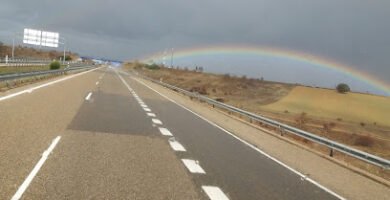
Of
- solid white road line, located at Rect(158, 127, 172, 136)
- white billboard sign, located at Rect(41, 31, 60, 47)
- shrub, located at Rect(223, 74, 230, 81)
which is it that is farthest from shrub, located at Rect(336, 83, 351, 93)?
solid white road line, located at Rect(158, 127, 172, 136)

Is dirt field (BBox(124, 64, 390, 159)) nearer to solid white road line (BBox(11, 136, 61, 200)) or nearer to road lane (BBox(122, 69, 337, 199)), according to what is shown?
road lane (BBox(122, 69, 337, 199))

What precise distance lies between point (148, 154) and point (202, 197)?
2957 millimetres

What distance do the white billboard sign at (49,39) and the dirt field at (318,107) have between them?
25.9 meters

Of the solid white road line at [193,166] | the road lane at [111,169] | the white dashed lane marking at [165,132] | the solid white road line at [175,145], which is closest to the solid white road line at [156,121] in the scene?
the white dashed lane marking at [165,132]

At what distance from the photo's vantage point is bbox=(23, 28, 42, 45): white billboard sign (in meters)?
66.5

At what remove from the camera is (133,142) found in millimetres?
10008

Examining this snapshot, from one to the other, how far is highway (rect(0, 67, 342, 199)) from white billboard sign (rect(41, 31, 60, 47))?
58828mm

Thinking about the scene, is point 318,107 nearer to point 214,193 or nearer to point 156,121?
point 156,121

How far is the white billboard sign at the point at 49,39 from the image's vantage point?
221ft

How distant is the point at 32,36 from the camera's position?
66812mm

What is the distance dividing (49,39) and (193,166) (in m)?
66.0

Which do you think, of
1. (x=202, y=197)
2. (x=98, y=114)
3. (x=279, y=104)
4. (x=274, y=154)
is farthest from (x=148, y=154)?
(x=279, y=104)

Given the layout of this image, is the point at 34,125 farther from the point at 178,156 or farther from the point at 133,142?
the point at 178,156

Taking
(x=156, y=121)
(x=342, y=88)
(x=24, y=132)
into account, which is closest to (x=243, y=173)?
(x=24, y=132)
